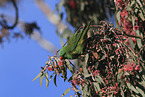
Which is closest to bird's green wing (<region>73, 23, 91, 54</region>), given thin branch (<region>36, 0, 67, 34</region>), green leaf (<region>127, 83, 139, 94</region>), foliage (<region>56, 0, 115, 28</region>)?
green leaf (<region>127, 83, 139, 94</region>)

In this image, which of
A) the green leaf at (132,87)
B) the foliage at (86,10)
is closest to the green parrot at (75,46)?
the green leaf at (132,87)

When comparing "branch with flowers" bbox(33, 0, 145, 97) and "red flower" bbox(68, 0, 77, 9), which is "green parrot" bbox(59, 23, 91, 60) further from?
"red flower" bbox(68, 0, 77, 9)

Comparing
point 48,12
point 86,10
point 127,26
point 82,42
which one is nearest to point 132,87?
point 82,42

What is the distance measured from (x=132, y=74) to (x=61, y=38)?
1924 millimetres

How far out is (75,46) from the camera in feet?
5.49

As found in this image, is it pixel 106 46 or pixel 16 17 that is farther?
pixel 16 17

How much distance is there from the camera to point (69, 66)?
1658mm

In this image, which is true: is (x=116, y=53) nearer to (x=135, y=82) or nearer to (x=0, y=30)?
(x=135, y=82)

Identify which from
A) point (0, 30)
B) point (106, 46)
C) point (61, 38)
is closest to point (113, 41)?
point (106, 46)

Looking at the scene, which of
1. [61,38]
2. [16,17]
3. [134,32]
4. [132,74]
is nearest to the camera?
[132,74]

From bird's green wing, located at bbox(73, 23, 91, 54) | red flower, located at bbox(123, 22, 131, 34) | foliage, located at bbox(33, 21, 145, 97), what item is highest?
red flower, located at bbox(123, 22, 131, 34)

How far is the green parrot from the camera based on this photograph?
5.40 feet

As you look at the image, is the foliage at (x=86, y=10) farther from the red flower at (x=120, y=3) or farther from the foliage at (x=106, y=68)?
the foliage at (x=106, y=68)

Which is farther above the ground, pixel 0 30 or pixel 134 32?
pixel 0 30
